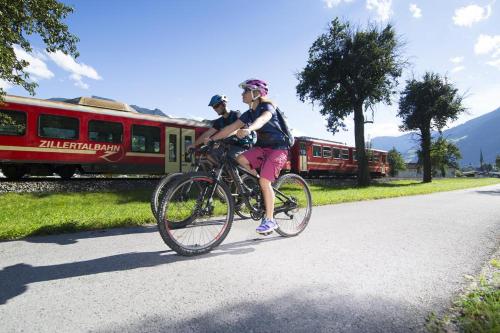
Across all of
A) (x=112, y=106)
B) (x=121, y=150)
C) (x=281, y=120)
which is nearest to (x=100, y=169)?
(x=121, y=150)

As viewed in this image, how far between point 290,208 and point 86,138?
1163 centimetres

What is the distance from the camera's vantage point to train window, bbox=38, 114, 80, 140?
12.3 m

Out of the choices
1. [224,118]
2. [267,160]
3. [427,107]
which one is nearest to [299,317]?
[267,160]

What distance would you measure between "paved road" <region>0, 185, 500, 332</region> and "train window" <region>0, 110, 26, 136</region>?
→ 9468 mm

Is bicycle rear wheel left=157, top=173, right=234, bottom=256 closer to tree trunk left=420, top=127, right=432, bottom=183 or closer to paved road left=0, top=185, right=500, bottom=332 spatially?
paved road left=0, top=185, right=500, bottom=332

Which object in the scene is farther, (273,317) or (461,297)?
(461,297)

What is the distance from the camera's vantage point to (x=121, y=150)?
47.6 ft

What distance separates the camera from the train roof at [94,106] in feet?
39.3

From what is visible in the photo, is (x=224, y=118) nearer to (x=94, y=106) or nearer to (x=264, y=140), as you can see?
(x=264, y=140)

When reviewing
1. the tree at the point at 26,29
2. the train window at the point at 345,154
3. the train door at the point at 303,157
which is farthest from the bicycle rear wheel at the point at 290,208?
the train window at the point at 345,154

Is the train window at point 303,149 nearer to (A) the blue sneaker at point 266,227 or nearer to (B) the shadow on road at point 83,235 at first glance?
(B) the shadow on road at point 83,235

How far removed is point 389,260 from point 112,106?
47.8 ft

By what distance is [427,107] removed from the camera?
114ft

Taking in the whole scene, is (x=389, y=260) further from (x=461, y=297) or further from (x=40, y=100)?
(x=40, y=100)
